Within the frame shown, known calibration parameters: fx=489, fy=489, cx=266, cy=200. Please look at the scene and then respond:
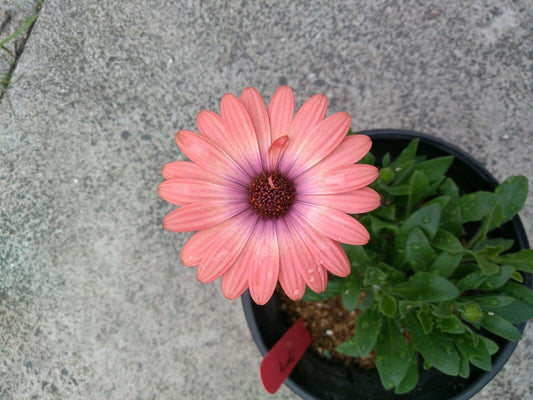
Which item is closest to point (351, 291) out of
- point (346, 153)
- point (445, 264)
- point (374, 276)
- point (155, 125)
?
point (374, 276)

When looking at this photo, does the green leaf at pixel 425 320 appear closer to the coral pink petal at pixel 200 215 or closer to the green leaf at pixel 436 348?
the green leaf at pixel 436 348

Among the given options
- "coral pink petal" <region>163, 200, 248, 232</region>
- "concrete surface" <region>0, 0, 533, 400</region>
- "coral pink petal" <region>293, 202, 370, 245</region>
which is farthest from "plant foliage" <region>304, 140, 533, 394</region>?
"concrete surface" <region>0, 0, 533, 400</region>

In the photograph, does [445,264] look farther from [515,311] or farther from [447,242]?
[515,311]

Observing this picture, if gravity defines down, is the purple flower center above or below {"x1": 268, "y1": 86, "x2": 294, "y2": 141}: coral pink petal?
below

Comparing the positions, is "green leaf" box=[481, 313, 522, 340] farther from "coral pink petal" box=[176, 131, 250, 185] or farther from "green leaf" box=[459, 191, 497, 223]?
"coral pink petal" box=[176, 131, 250, 185]

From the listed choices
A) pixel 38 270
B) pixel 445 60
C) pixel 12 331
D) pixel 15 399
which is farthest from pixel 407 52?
pixel 15 399

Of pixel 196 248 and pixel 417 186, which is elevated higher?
pixel 417 186

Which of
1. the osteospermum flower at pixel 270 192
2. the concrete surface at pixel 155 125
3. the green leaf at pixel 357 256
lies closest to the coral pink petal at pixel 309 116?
the osteospermum flower at pixel 270 192
